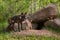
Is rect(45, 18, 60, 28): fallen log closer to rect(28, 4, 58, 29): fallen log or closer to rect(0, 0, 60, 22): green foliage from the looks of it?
rect(28, 4, 58, 29): fallen log

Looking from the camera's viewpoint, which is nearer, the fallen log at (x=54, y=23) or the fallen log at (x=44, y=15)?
the fallen log at (x=54, y=23)

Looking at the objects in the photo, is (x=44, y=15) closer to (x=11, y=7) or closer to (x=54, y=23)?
(x=54, y=23)

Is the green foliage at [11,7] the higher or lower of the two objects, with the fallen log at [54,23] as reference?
higher

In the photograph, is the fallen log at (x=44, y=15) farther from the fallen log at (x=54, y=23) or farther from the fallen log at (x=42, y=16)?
the fallen log at (x=54, y=23)

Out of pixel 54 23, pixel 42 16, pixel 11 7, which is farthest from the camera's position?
pixel 11 7

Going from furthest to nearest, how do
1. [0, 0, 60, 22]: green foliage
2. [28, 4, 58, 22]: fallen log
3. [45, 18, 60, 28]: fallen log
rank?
[0, 0, 60, 22]: green foliage < [28, 4, 58, 22]: fallen log < [45, 18, 60, 28]: fallen log

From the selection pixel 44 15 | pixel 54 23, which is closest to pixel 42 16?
pixel 44 15

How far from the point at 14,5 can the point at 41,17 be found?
8.62ft

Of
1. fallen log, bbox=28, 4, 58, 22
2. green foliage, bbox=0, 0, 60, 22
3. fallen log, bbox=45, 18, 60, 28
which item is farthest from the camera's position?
green foliage, bbox=0, 0, 60, 22

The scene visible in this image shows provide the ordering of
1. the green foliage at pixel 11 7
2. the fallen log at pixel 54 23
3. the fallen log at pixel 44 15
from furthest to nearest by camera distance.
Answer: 1. the green foliage at pixel 11 7
2. the fallen log at pixel 44 15
3. the fallen log at pixel 54 23

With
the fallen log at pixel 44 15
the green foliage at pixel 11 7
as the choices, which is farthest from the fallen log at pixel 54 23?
the green foliage at pixel 11 7

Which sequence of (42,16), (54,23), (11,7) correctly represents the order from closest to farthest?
(54,23)
(42,16)
(11,7)

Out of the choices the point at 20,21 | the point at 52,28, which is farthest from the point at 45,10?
the point at 20,21

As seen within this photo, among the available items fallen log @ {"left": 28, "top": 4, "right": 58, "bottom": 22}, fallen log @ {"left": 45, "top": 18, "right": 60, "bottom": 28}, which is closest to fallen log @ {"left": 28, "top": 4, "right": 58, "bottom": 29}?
fallen log @ {"left": 28, "top": 4, "right": 58, "bottom": 22}
